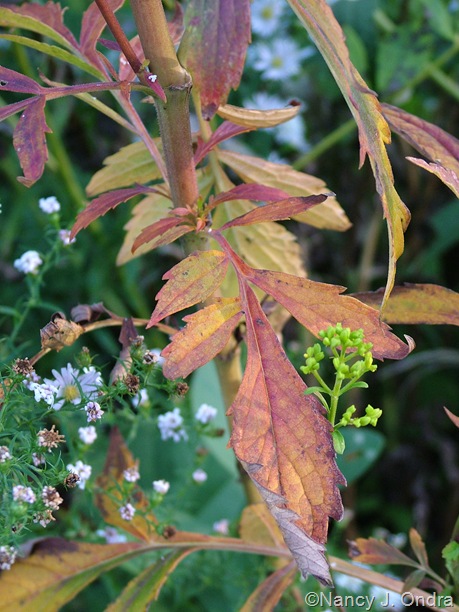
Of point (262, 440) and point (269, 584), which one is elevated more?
point (262, 440)

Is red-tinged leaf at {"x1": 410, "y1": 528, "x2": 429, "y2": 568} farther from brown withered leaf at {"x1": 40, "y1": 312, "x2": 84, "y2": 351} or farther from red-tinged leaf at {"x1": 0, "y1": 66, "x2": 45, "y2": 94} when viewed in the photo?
red-tinged leaf at {"x1": 0, "y1": 66, "x2": 45, "y2": 94}

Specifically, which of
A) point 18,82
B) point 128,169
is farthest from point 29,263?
point 18,82

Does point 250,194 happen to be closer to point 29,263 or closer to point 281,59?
point 29,263

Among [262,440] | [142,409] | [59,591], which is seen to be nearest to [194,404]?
[142,409]

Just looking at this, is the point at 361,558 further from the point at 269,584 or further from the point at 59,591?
the point at 59,591

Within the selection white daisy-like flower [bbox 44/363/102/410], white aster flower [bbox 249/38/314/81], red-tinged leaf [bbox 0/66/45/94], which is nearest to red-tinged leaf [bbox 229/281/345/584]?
white daisy-like flower [bbox 44/363/102/410]

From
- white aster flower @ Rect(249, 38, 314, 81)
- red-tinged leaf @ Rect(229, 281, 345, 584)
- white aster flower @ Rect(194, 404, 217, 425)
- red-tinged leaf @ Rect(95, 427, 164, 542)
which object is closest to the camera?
red-tinged leaf @ Rect(229, 281, 345, 584)
